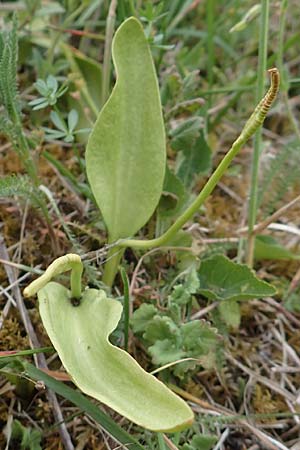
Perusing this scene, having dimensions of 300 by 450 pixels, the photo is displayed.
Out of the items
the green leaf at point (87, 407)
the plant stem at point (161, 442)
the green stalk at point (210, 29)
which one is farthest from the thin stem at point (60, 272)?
the green stalk at point (210, 29)

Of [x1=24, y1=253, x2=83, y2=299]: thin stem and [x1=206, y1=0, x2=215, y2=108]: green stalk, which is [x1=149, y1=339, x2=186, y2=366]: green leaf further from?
[x1=206, y1=0, x2=215, y2=108]: green stalk

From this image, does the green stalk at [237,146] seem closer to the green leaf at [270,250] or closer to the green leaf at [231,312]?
the green leaf at [231,312]

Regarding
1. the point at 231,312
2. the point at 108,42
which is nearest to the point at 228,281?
the point at 231,312

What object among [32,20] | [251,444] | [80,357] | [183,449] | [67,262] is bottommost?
[251,444]

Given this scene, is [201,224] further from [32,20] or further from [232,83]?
[32,20]

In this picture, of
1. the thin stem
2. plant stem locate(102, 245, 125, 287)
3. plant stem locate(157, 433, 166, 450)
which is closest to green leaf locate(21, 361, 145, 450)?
plant stem locate(157, 433, 166, 450)

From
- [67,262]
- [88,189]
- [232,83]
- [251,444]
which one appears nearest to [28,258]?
[88,189]
